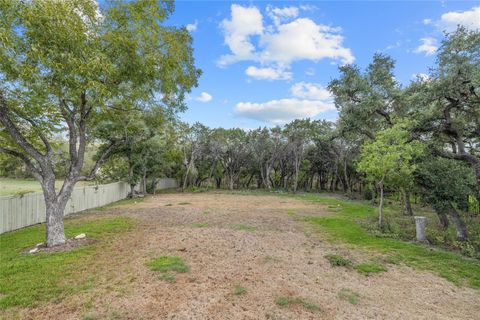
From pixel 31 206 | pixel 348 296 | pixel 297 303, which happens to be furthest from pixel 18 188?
pixel 348 296

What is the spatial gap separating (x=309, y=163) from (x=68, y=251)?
79.8 feet

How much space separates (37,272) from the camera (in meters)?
4.29

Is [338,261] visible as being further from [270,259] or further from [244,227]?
[244,227]

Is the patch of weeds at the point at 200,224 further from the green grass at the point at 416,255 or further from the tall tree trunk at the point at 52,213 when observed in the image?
the green grass at the point at 416,255

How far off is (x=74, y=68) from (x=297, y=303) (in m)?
5.37

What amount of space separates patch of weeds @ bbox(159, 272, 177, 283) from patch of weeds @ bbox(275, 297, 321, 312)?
172 centimetres

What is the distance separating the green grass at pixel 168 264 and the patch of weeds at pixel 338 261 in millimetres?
2976

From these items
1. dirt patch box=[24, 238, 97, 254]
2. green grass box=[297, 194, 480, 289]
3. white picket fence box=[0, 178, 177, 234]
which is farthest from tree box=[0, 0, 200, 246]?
green grass box=[297, 194, 480, 289]

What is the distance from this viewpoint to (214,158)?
2573 cm

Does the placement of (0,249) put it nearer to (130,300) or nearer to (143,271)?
(143,271)

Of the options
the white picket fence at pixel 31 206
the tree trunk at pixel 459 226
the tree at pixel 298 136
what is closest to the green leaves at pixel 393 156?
the tree trunk at pixel 459 226

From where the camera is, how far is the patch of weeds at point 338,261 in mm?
5047

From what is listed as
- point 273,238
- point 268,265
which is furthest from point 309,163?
point 268,265

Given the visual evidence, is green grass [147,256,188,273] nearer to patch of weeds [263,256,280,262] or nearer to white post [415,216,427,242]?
patch of weeds [263,256,280,262]
